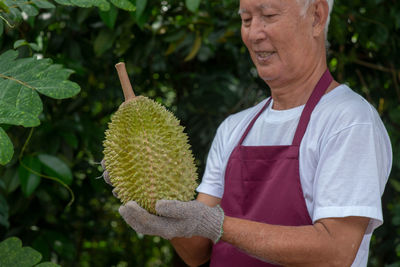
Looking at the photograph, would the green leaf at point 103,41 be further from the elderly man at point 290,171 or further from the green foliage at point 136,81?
the elderly man at point 290,171

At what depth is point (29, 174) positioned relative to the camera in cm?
199

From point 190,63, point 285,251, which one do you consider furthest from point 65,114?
point 285,251

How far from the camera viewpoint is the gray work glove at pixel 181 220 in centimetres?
119

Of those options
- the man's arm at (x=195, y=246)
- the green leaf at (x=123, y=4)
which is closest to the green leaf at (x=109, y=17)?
the green leaf at (x=123, y=4)

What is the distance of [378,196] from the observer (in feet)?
4.19

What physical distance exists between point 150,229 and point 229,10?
1.54 m

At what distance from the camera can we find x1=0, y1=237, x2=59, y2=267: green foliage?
147cm

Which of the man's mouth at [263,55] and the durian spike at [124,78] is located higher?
the man's mouth at [263,55]

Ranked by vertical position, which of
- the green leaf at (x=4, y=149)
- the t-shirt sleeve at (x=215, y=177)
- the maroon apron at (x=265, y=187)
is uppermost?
the green leaf at (x=4, y=149)

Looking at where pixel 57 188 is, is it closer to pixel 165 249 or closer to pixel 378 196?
pixel 378 196

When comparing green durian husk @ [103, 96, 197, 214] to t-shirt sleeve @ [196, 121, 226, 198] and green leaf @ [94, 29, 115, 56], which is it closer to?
t-shirt sleeve @ [196, 121, 226, 198]

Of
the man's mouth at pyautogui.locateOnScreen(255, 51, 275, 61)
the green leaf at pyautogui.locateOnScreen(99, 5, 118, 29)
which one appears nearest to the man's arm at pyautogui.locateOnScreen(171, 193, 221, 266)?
the man's mouth at pyautogui.locateOnScreen(255, 51, 275, 61)

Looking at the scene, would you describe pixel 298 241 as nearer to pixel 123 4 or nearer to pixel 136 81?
pixel 123 4

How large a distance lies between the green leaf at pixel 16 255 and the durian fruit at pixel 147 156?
357 millimetres
